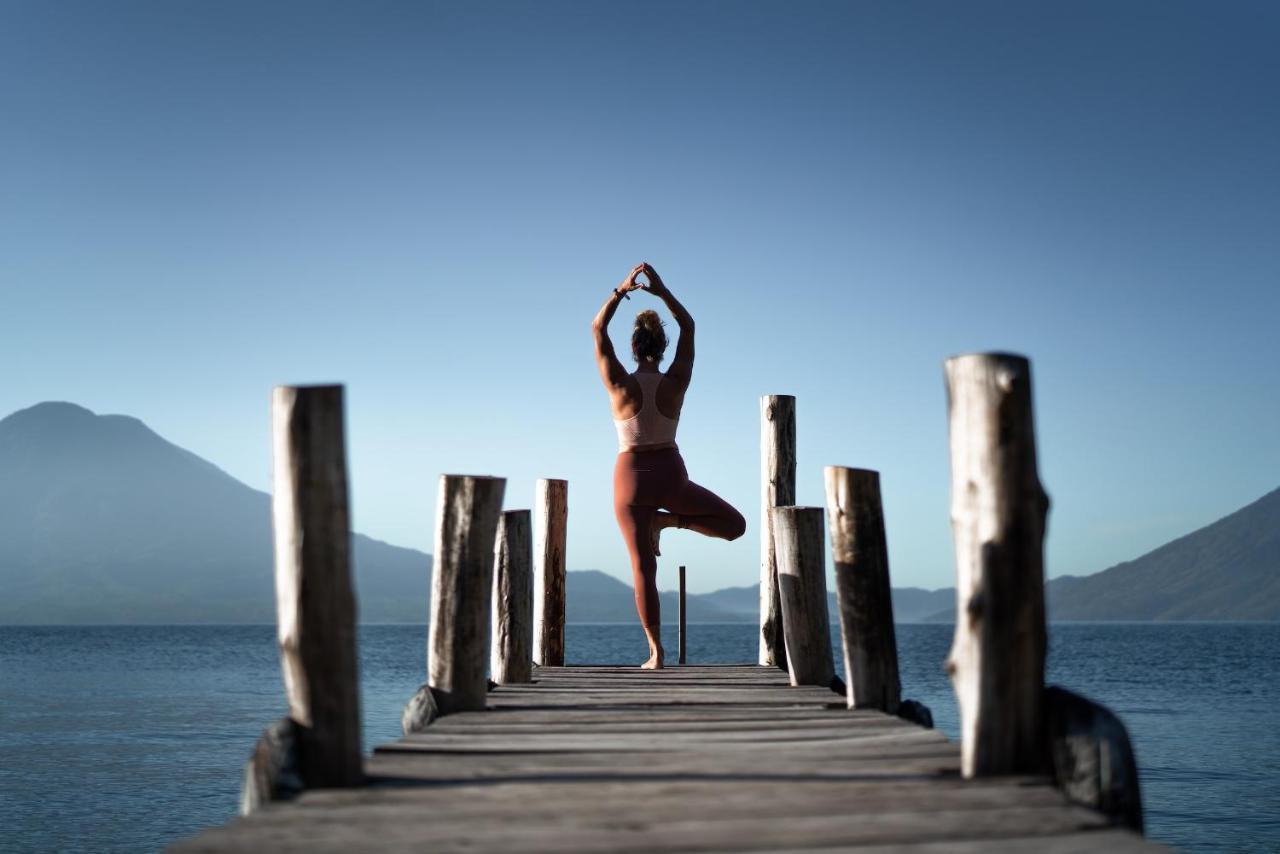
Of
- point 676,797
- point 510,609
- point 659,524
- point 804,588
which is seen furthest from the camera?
point 659,524

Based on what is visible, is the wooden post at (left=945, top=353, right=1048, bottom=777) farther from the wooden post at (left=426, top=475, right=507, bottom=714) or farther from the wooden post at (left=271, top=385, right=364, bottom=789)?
the wooden post at (left=426, top=475, right=507, bottom=714)

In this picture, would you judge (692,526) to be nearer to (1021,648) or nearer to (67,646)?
(1021,648)

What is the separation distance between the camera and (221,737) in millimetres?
35500

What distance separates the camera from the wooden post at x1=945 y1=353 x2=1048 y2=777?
404cm

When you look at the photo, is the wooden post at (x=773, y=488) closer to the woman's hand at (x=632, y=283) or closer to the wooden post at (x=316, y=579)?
the woman's hand at (x=632, y=283)

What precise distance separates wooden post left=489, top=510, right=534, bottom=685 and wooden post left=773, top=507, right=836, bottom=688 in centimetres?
189

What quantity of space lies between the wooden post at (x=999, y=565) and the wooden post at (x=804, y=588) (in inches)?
127

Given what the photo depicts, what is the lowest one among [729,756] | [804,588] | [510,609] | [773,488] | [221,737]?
[221,737]

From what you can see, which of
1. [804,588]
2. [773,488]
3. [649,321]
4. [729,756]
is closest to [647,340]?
[649,321]

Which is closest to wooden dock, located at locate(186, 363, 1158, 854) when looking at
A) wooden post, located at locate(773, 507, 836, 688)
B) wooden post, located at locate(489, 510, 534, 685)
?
wooden post, located at locate(773, 507, 836, 688)

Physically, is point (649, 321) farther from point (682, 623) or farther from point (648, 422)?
point (682, 623)

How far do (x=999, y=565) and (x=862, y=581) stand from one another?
6.52ft

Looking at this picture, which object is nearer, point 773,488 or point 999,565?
point 999,565

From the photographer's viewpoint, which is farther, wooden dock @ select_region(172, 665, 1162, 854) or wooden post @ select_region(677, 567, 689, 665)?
wooden post @ select_region(677, 567, 689, 665)
